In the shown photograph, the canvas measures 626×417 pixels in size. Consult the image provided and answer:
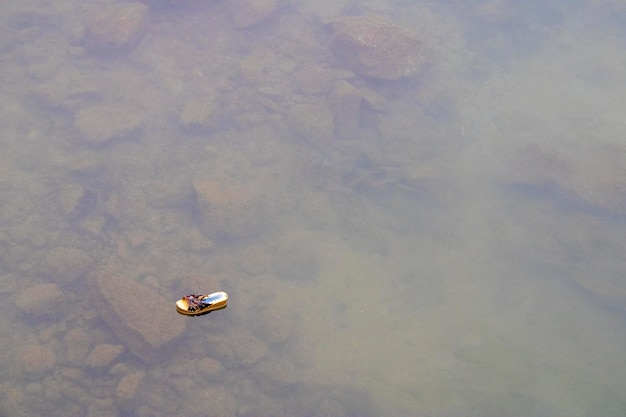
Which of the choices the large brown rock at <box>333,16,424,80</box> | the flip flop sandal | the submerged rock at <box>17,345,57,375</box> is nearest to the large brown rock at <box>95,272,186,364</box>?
the flip flop sandal

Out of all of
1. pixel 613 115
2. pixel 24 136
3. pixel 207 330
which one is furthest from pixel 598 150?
pixel 24 136

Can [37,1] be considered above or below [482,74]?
above

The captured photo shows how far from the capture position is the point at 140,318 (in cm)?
552

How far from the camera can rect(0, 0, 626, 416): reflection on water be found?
5582mm

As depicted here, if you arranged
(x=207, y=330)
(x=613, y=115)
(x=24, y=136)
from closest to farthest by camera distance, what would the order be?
(x=207, y=330)
(x=24, y=136)
(x=613, y=115)

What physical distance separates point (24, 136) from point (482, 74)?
8.80 metres

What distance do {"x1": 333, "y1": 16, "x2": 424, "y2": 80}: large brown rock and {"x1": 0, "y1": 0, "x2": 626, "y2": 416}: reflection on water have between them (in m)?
0.05

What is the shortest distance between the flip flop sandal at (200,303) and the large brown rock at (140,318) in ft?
0.80

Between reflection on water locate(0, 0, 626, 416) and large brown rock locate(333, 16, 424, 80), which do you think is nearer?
reflection on water locate(0, 0, 626, 416)

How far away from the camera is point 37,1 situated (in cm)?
1016

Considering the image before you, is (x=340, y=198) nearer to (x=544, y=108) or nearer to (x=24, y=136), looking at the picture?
(x=544, y=108)

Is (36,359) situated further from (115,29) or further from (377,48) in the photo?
(377,48)

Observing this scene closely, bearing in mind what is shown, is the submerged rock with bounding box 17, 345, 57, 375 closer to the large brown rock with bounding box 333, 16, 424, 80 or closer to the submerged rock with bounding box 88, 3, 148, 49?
the submerged rock with bounding box 88, 3, 148, 49

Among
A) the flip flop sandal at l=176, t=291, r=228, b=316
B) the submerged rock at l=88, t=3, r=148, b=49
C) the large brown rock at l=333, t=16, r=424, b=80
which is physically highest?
the submerged rock at l=88, t=3, r=148, b=49
